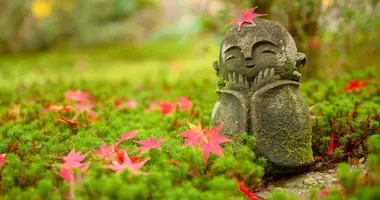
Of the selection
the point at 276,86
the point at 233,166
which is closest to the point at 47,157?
the point at 233,166

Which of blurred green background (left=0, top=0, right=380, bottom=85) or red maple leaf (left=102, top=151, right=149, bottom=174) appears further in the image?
blurred green background (left=0, top=0, right=380, bottom=85)

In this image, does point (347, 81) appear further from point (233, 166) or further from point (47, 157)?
point (47, 157)

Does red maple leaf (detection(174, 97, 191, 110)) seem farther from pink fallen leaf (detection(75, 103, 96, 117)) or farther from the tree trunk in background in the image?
the tree trunk in background

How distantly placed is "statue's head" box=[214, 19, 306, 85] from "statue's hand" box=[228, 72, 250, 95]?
28 millimetres

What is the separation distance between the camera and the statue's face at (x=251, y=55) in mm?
2862

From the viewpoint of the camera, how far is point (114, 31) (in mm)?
13258

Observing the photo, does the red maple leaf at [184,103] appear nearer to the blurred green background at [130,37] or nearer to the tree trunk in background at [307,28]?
the blurred green background at [130,37]

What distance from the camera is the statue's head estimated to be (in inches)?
113

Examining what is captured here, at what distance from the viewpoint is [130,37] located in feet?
44.5

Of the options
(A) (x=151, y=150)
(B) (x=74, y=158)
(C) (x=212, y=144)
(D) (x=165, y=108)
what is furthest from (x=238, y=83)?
(D) (x=165, y=108)

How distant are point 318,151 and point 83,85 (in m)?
3.91

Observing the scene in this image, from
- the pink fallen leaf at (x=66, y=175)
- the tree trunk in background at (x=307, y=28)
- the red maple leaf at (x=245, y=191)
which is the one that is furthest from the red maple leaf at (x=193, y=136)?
the tree trunk in background at (x=307, y=28)

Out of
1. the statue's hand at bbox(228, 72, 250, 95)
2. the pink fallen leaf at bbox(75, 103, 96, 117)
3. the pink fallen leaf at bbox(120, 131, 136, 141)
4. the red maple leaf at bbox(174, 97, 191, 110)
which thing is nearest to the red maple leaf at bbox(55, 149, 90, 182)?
the pink fallen leaf at bbox(120, 131, 136, 141)

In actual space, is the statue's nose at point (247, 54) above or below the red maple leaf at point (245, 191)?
above
